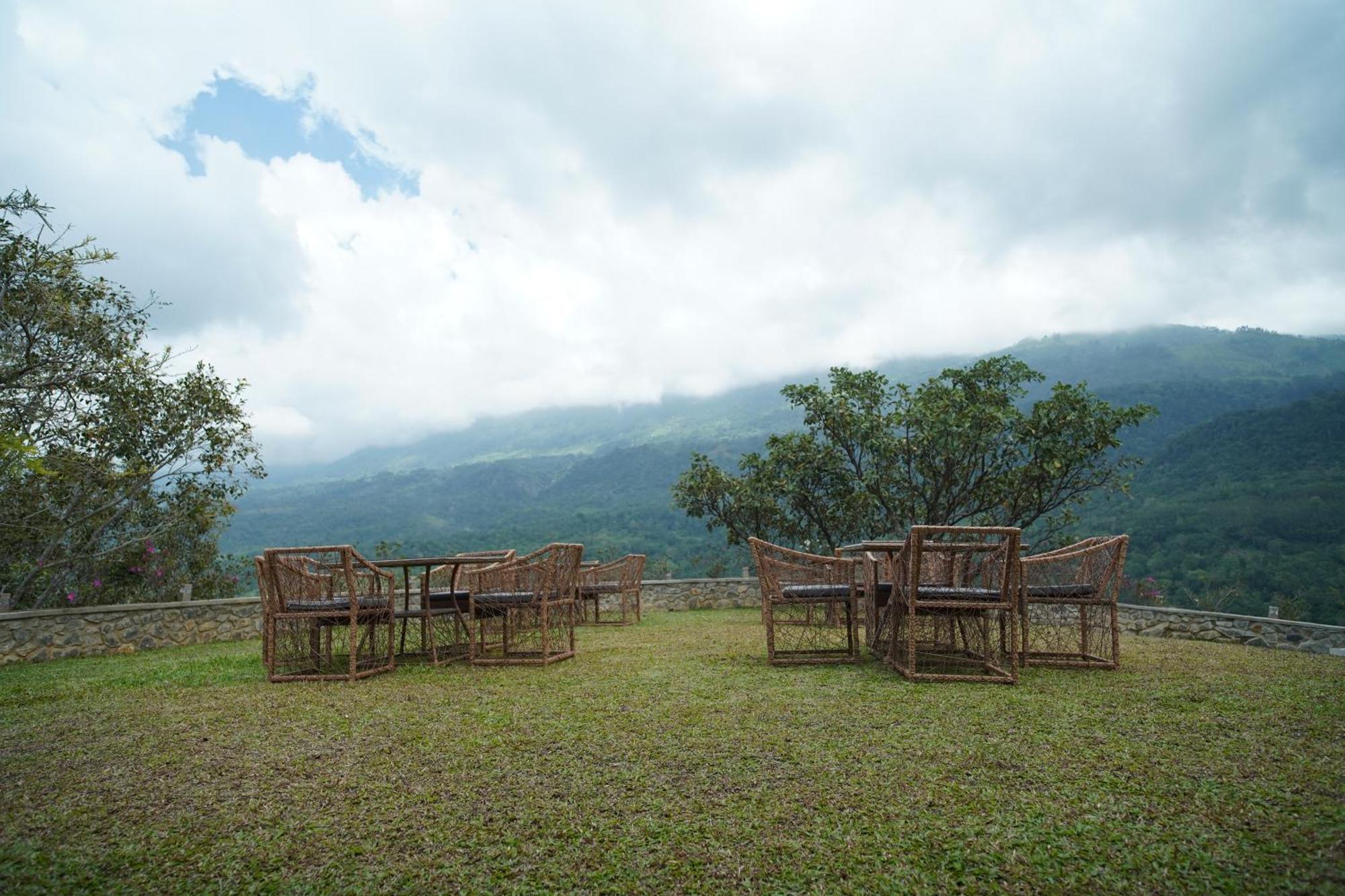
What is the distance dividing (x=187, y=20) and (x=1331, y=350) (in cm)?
8828

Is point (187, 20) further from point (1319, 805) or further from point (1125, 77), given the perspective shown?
point (1125, 77)

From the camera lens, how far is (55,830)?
203 centimetres

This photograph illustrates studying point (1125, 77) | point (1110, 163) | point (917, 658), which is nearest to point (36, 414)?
point (917, 658)

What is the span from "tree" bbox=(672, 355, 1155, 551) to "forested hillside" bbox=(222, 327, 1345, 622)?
2402 millimetres

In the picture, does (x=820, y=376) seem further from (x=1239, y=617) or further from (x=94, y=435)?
(x=94, y=435)

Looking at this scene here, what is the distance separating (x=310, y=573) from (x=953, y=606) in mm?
4284

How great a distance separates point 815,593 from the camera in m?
4.50

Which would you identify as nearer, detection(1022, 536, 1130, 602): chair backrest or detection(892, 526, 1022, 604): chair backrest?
detection(892, 526, 1022, 604): chair backrest

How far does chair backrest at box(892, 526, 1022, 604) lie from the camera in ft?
12.7

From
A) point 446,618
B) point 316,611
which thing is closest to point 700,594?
point 446,618

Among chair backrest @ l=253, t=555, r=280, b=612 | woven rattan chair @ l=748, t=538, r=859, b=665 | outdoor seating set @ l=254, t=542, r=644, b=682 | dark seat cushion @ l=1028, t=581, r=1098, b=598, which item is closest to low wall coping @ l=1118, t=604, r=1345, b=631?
dark seat cushion @ l=1028, t=581, r=1098, b=598

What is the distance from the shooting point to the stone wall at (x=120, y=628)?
251 inches

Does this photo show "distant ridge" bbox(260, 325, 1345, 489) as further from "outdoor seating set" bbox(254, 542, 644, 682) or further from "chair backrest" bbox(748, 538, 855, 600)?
"outdoor seating set" bbox(254, 542, 644, 682)

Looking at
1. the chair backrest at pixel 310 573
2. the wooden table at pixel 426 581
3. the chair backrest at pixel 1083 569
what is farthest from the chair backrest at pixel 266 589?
the chair backrest at pixel 1083 569
